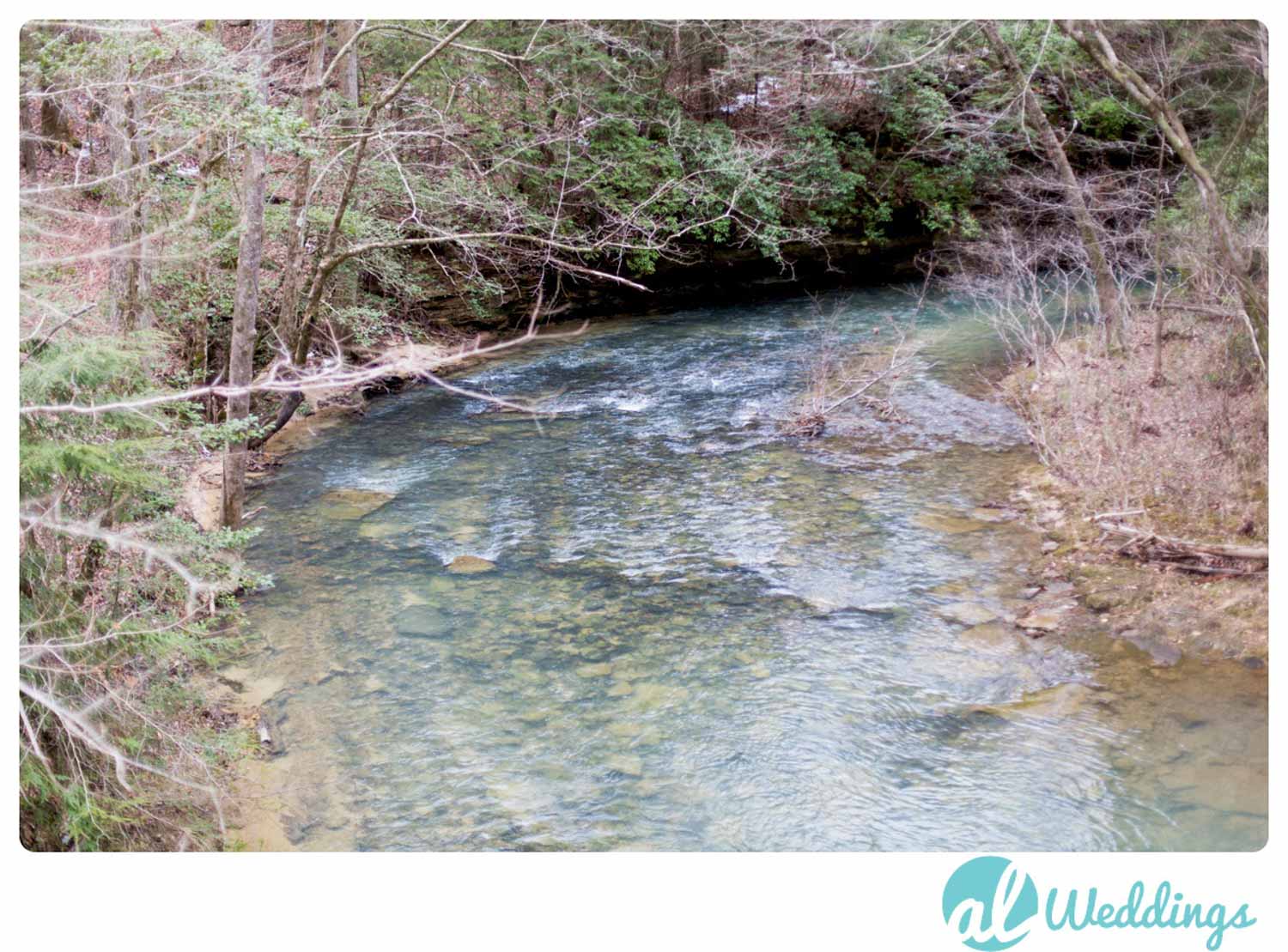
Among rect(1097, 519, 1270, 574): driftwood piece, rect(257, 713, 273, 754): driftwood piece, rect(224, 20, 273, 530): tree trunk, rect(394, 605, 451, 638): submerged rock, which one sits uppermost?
rect(224, 20, 273, 530): tree trunk

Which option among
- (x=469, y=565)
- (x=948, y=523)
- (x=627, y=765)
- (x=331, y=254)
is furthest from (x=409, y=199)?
(x=627, y=765)

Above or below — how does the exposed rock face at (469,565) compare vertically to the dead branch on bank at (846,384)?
below

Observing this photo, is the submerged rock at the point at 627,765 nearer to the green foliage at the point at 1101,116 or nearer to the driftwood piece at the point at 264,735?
the driftwood piece at the point at 264,735

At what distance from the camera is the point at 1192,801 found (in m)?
3.54

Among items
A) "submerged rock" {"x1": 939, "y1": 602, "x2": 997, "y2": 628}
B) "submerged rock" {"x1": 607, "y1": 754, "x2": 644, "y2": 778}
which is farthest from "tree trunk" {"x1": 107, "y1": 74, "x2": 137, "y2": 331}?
"submerged rock" {"x1": 939, "y1": 602, "x2": 997, "y2": 628}

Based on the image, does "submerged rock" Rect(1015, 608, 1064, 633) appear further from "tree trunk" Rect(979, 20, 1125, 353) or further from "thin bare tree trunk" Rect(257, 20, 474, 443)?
"thin bare tree trunk" Rect(257, 20, 474, 443)

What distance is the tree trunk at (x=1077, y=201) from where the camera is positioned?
7.06 m

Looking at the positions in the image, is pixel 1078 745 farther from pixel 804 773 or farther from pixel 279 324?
pixel 279 324

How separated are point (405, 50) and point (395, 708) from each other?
6038 millimetres

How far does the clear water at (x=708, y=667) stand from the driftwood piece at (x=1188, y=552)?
0.42 metres

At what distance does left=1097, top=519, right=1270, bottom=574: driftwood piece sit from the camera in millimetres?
3699

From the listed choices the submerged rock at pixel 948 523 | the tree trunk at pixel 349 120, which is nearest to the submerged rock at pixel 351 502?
the tree trunk at pixel 349 120

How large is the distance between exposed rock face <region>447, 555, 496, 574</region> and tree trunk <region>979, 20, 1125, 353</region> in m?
4.58

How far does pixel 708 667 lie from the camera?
4867 mm
